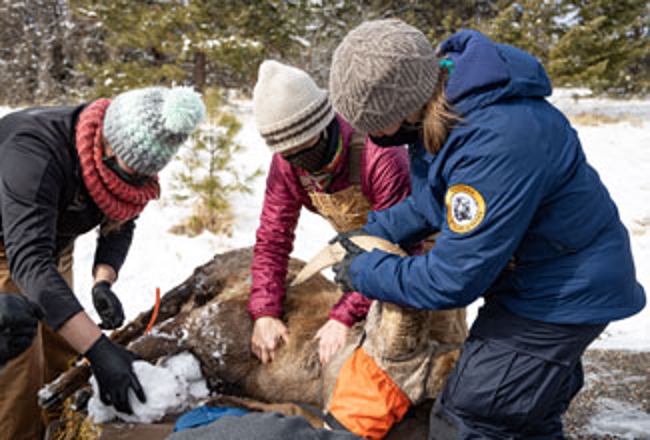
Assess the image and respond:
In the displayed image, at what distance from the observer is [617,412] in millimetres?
2805

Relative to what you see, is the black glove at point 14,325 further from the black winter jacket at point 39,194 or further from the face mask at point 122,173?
the face mask at point 122,173

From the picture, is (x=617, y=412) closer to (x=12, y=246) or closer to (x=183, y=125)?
(x=183, y=125)

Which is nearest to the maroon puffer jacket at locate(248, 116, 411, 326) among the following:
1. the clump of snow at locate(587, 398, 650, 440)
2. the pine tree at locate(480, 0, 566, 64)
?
the clump of snow at locate(587, 398, 650, 440)

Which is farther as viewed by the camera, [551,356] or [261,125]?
[261,125]

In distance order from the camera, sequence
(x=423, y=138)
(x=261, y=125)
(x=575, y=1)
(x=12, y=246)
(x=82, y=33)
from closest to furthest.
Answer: (x=423, y=138), (x=12, y=246), (x=261, y=125), (x=575, y=1), (x=82, y=33)


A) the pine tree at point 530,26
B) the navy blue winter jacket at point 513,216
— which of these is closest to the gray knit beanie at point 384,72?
the navy blue winter jacket at point 513,216

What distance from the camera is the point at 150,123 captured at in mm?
2348

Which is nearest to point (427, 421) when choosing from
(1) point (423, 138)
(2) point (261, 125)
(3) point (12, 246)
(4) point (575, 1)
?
(1) point (423, 138)

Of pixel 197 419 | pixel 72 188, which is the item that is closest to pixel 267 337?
pixel 72 188

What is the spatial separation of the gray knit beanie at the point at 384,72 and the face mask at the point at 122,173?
1196 millimetres

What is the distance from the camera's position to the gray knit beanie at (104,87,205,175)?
7.70ft

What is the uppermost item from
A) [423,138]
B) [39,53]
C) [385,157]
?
[423,138]

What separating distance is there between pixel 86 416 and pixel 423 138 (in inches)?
→ 76.9

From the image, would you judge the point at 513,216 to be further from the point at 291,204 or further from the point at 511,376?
the point at 291,204
